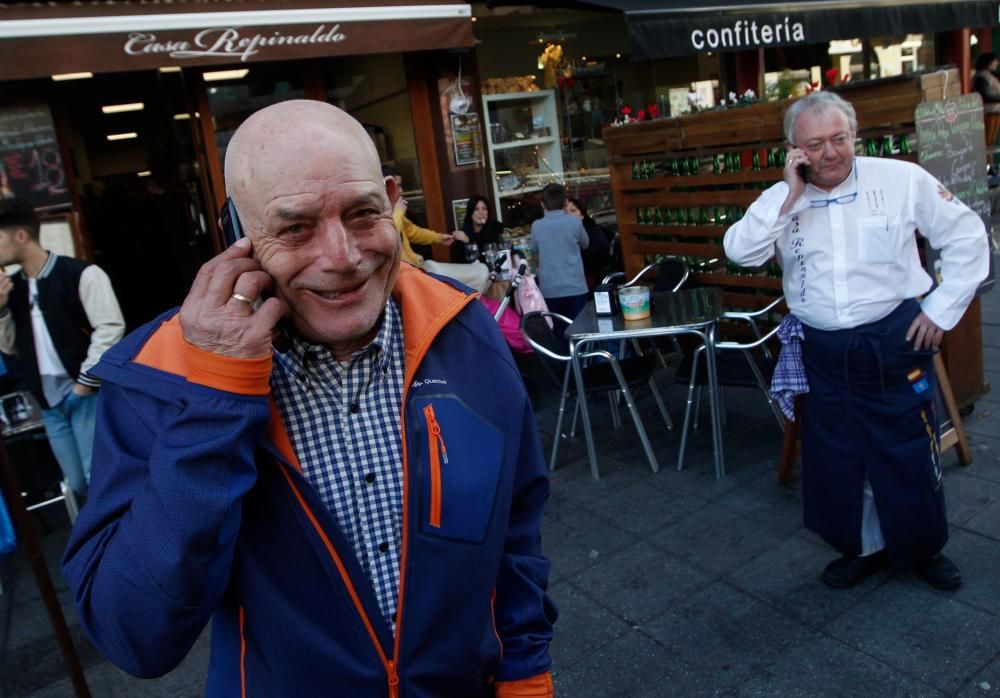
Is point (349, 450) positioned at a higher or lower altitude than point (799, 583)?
higher

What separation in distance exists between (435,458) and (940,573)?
9.17 ft

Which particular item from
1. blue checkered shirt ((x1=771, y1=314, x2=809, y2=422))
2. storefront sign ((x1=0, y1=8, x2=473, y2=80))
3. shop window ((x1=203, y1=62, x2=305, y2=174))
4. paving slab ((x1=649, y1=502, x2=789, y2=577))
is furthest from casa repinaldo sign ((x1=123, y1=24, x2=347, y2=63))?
paving slab ((x1=649, y1=502, x2=789, y2=577))

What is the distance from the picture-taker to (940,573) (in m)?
3.31

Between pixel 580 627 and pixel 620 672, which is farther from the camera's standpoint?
pixel 580 627

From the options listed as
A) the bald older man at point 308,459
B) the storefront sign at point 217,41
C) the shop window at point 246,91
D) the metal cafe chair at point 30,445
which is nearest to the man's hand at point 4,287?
the metal cafe chair at point 30,445

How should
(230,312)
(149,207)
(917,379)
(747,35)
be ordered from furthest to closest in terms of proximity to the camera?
1. (149,207)
2. (747,35)
3. (917,379)
4. (230,312)

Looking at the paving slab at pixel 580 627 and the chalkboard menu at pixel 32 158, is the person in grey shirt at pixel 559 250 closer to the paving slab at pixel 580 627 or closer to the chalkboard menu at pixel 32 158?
the paving slab at pixel 580 627

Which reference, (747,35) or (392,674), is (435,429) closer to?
(392,674)

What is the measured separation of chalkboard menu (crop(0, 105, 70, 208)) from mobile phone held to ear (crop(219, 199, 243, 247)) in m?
5.64

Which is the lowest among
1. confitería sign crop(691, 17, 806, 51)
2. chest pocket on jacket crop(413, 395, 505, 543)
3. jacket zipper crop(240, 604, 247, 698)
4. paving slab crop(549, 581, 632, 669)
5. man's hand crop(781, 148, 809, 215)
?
paving slab crop(549, 581, 632, 669)

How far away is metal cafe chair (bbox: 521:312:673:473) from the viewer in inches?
196

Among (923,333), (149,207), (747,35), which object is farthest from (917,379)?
(149,207)

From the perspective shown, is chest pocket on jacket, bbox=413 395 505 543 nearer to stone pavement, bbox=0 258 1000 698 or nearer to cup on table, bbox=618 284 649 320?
stone pavement, bbox=0 258 1000 698

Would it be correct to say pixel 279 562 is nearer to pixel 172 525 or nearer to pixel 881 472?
pixel 172 525
